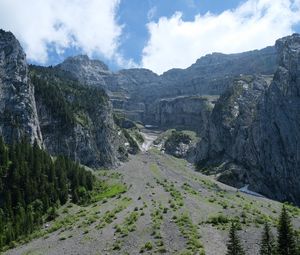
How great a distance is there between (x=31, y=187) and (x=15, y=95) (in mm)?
54004

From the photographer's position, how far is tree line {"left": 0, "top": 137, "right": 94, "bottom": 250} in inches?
3831

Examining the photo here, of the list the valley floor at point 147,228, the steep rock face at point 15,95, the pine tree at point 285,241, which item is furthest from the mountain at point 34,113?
the pine tree at point 285,241

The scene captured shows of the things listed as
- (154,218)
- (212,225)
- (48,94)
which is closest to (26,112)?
(48,94)

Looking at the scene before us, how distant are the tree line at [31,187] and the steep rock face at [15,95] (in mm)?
14995

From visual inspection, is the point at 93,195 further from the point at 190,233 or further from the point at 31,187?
the point at 190,233

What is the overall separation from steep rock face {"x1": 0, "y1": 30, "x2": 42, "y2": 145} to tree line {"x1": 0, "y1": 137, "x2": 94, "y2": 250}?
1500 cm

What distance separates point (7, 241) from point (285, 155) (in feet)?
439

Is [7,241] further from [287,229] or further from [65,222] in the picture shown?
[287,229]

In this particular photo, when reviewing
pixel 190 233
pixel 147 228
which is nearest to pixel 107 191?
Answer: pixel 147 228

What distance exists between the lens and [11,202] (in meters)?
106

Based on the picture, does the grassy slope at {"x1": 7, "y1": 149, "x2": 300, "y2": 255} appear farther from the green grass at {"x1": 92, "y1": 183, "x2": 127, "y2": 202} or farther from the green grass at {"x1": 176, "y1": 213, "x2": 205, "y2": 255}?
the green grass at {"x1": 92, "y1": 183, "x2": 127, "y2": 202}

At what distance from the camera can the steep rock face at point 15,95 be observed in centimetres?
14614

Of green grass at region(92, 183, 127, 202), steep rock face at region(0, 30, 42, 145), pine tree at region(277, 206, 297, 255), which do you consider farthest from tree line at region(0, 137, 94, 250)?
pine tree at region(277, 206, 297, 255)

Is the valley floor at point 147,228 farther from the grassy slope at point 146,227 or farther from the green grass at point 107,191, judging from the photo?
the green grass at point 107,191
